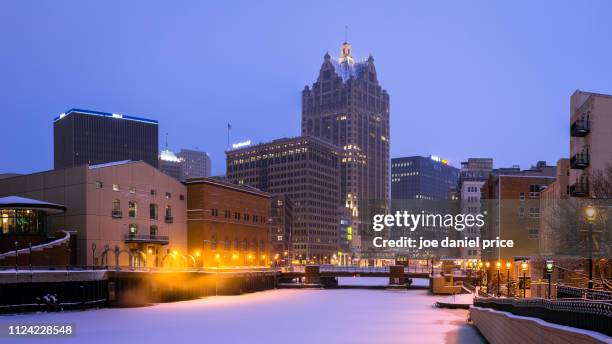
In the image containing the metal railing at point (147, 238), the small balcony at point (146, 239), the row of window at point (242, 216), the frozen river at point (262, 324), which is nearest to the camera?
the frozen river at point (262, 324)

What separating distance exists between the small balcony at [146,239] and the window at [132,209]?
3364mm

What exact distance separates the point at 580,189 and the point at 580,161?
2.83 m

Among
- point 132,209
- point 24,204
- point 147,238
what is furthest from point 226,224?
point 24,204

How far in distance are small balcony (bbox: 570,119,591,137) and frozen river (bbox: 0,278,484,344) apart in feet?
70.4

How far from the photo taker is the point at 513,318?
3045 cm

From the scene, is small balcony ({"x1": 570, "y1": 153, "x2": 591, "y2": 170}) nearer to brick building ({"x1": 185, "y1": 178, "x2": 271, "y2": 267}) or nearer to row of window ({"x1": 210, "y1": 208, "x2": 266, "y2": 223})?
brick building ({"x1": 185, "y1": 178, "x2": 271, "y2": 267})

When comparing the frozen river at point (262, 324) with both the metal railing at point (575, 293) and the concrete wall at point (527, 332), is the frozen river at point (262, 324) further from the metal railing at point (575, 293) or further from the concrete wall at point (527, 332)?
the metal railing at point (575, 293)

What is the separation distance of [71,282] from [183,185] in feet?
163

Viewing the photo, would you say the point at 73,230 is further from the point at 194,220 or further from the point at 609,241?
the point at 609,241

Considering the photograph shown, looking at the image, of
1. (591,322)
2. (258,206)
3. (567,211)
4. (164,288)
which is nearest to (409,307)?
(164,288)

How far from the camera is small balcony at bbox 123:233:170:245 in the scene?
341ft

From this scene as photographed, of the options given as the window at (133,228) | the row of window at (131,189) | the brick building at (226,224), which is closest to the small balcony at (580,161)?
the row of window at (131,189)

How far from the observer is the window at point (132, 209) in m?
105

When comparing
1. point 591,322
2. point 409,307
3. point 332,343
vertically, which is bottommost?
point 409,307
